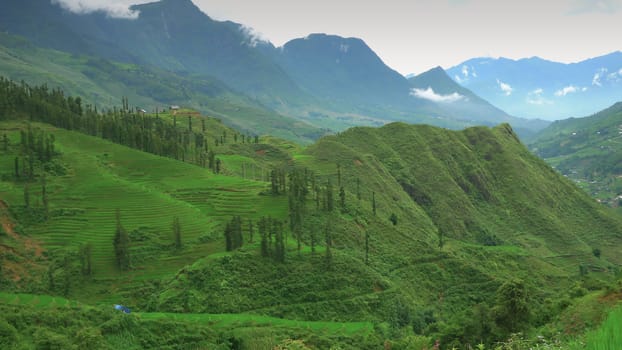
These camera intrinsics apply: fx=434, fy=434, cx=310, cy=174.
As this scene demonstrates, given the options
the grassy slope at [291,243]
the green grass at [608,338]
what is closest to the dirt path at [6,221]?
the grassy slope at [291,243]

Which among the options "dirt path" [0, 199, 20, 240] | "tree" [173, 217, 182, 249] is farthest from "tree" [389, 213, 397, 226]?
"dirt path" [0, 199, 20, 240]

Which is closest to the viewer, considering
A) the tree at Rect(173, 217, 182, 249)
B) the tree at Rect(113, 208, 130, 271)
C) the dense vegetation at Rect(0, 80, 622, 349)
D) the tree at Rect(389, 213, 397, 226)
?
the dense vegetation at Rect(0, 80, 622, 349)

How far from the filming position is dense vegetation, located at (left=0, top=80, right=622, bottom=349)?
60.8 metres

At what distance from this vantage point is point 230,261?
85.7m

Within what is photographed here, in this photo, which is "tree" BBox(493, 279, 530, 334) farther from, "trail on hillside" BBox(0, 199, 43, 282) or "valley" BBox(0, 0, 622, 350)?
"trail on hillside" BBox(0, 199, 43, 282)

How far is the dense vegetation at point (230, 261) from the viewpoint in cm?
6078

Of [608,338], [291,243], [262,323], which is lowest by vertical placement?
[262,323]

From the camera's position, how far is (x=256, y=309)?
7969cm

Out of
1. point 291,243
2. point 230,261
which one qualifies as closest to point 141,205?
point 230,261

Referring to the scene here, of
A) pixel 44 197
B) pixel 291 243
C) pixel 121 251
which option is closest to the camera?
pixel 121 251

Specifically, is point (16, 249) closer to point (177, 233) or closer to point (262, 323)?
point (177, 233)

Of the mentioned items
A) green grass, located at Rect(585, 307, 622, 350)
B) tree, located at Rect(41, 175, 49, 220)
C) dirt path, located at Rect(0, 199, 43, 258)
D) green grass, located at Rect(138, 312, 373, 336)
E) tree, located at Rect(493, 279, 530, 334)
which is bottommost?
green grass, located at Rect(138, 312, 373, 336)

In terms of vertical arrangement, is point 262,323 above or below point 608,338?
below

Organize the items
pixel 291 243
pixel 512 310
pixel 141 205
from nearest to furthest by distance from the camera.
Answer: pixel 512 310, pixel 291 243, pixel 141 205
